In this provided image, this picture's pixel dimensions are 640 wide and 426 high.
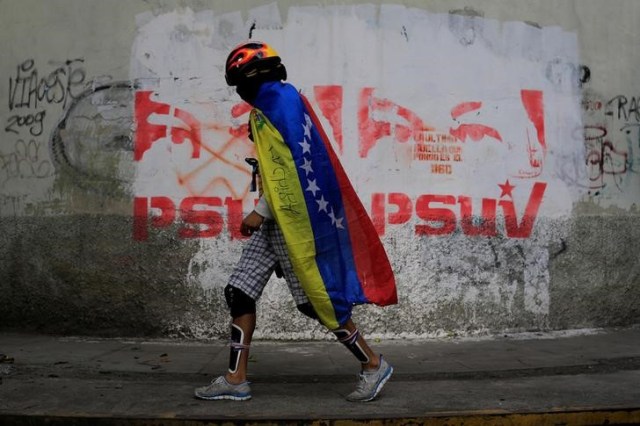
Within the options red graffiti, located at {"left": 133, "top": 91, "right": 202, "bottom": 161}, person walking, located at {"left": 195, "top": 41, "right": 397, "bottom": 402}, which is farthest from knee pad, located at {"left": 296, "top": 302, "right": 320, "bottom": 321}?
red graffiti, located at {"left": 133, "top": 91, "right": 202, "bottom": 161}

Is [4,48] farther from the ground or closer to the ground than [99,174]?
farther from the ground

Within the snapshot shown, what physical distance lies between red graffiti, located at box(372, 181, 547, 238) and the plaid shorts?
2046 mm

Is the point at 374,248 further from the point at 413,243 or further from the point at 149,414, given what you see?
the point at 413,243

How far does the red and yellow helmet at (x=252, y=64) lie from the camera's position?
13.7ft

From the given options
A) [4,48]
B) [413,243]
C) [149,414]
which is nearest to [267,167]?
[149,414]

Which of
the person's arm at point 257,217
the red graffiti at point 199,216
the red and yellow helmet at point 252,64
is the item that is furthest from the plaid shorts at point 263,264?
the red graffiti at point 199,216

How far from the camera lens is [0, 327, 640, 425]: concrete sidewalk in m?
3.97

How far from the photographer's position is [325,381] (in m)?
4.96

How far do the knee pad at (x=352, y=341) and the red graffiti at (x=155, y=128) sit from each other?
8.44 ft

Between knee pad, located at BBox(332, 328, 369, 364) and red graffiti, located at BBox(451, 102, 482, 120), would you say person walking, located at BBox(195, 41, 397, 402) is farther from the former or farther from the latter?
red graffiti, located at BBox(451, 102, 482, 120)

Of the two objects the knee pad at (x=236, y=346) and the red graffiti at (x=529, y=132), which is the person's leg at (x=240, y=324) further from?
the red graffiti at (x=529, y=132)

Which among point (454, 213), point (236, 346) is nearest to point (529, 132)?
point (454, 213)

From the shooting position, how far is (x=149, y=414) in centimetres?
399

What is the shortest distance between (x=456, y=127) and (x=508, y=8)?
1.11 metres
